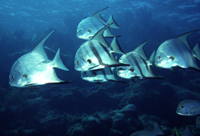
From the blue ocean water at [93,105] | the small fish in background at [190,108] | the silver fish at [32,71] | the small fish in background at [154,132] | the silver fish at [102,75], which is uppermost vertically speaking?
the silver fish at [32,71]


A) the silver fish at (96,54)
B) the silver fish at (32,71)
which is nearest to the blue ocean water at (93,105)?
the silver fish at (96,54)

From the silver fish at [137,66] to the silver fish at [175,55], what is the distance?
291 millimetres

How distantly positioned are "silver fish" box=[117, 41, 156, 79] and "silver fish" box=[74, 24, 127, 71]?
430 mm

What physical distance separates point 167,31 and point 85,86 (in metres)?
23.1

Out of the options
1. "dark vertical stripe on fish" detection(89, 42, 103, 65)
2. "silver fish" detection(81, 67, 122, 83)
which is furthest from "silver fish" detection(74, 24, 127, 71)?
"silver fish" detection(81, 67, 122, 83)

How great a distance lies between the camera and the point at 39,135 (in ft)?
23.9

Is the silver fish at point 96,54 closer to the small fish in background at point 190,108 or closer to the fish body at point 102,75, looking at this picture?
the fish body at point 102,75

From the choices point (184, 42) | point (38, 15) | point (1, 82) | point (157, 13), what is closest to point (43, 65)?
point (184, 42)

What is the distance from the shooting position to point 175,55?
2592 mm

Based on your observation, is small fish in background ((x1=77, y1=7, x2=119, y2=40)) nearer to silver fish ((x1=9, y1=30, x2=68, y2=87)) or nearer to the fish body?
the fish body

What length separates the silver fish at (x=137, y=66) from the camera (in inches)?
100

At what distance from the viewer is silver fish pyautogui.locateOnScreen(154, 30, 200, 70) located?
8.48 ft

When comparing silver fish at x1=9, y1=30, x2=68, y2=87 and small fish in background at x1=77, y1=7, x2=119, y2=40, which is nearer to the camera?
silver fish at x1=9, y1=30, x2=68, y2=87

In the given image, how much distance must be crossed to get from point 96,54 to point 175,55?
1.68 metres
